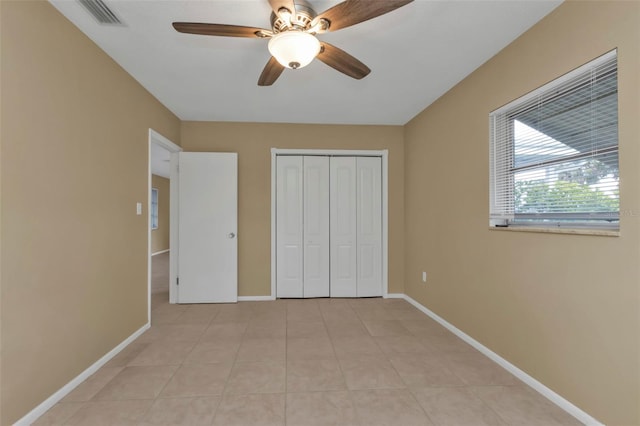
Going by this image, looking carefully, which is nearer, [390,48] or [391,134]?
[390,48]

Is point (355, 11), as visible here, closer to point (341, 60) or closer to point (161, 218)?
point (341, 60)

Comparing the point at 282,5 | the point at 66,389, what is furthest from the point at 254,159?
the point at 66,389

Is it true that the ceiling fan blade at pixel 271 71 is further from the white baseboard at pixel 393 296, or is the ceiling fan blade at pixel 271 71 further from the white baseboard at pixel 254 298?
the white baseboard at pixel 393 296

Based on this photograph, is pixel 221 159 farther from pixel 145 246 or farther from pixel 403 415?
pixel 403 415

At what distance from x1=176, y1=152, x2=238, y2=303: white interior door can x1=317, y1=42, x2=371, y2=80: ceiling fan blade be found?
2288 mm

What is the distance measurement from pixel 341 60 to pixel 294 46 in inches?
16.9

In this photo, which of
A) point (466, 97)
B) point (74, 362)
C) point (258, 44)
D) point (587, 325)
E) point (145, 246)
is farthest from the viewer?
point (145, 246)

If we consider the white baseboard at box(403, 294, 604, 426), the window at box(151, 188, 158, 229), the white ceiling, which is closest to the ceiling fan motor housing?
the white ceiling

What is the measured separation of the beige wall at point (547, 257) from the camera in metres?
1.50

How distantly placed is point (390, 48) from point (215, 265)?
321 centimetres

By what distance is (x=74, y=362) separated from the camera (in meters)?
2.07

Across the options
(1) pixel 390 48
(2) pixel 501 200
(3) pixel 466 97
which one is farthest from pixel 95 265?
(3) pixel 466 97

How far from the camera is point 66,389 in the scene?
1979 mm

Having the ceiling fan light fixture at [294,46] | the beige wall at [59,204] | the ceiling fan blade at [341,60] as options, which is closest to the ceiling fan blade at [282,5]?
the ceiling fan light fixture at [294,46]
